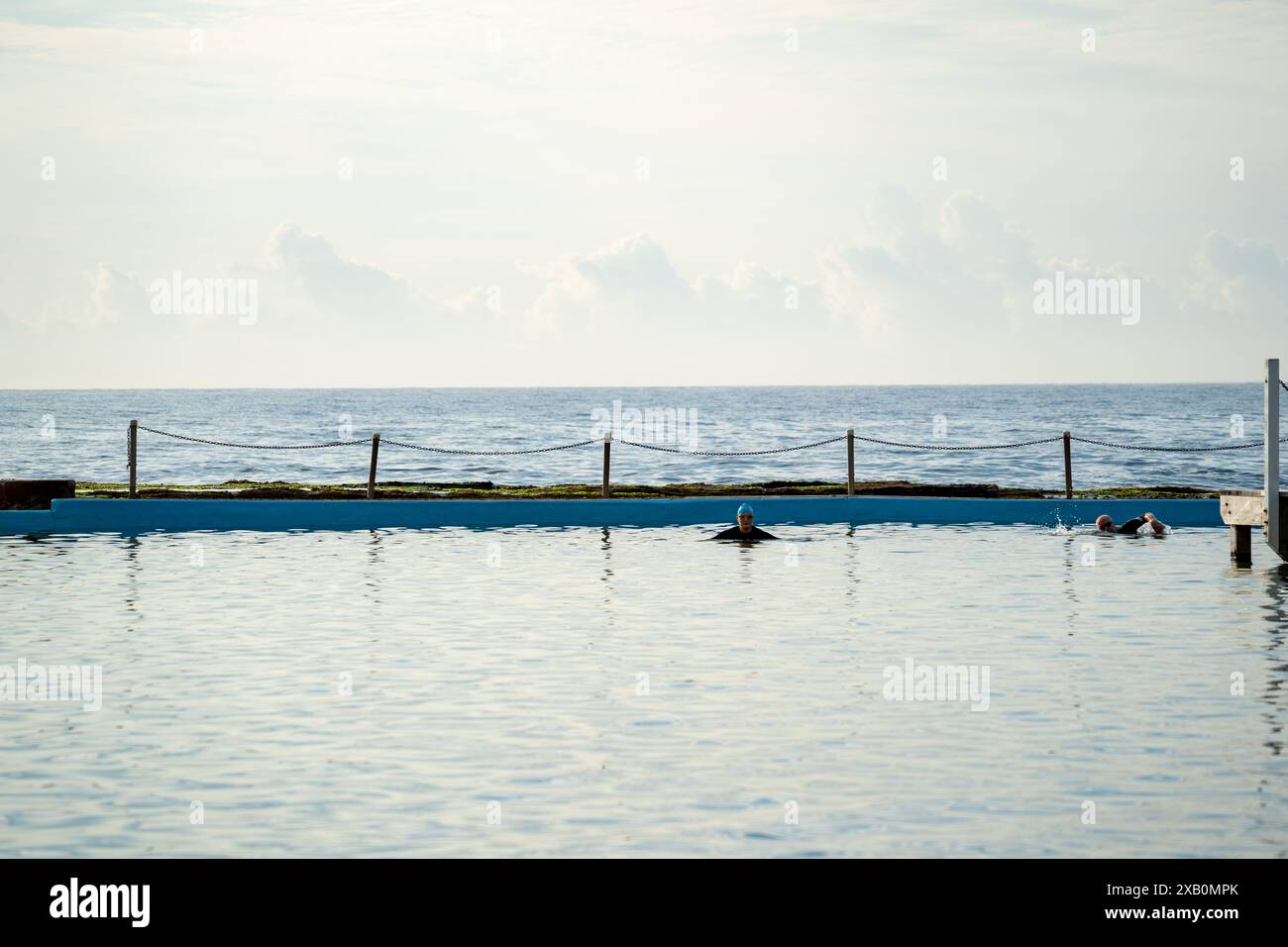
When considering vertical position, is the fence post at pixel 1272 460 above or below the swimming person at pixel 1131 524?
above

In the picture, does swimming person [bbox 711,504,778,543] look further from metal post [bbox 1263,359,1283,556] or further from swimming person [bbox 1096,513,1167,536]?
metal post [bbox 1263,359,1283,556]

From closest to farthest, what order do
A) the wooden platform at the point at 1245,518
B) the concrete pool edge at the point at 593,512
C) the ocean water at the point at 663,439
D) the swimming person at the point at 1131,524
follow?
the wooden platform at the point at 1245,518 < the swimming person at the point at 1131,524 < the concrete pool edge at the point at 593,512 < the ocean water at the point at 663,439

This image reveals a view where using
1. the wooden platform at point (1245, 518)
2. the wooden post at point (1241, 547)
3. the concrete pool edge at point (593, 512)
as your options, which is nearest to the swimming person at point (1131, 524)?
the concrete pool edge at point (593, 512)

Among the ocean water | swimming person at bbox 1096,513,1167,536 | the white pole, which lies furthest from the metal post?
the ocean water

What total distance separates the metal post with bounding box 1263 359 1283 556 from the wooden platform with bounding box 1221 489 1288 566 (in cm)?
10

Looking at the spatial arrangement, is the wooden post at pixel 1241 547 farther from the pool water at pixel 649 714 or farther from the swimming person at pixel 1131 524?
the swimming person at pixel 1131 524

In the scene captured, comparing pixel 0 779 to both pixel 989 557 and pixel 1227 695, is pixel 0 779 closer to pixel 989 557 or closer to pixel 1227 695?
pixel 1227 695

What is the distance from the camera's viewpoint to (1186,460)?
55.6 meters

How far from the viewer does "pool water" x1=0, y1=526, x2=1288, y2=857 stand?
705 centimetres

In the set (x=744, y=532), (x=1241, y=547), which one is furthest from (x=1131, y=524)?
(x=744, y=532)

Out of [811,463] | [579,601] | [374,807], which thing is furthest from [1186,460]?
[374,807]

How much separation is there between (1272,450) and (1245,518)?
1.10 metres

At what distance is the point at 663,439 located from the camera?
102125mm

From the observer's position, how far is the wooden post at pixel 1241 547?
1838 cm
